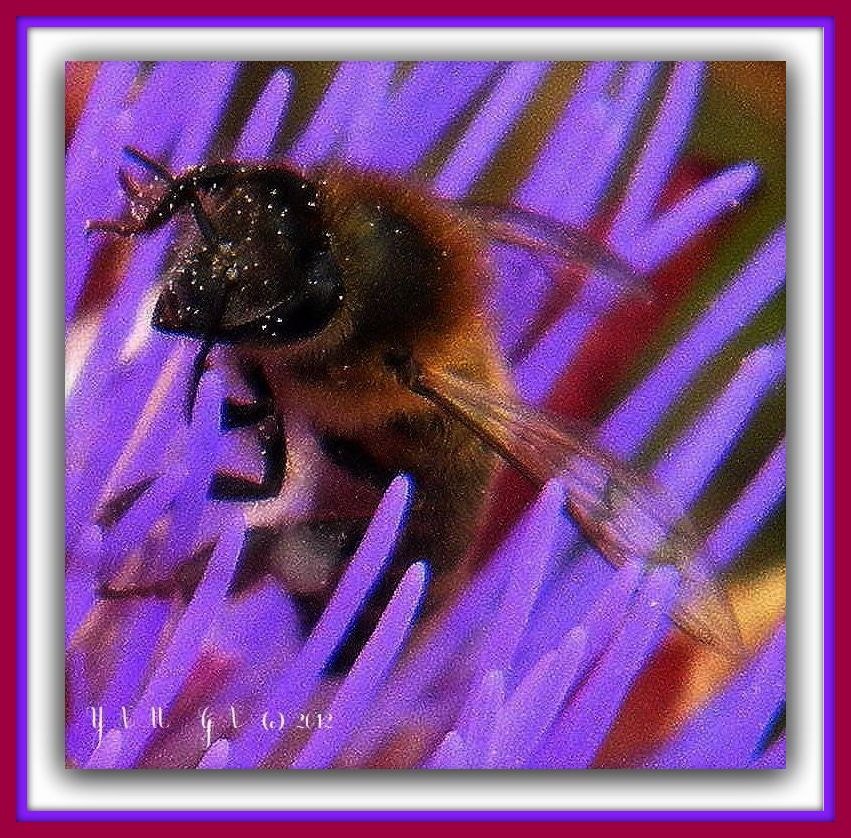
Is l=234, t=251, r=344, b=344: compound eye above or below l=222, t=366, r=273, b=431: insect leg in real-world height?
above

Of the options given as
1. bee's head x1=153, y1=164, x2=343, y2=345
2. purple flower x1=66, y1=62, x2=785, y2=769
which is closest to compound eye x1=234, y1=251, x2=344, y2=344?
bee's head x1=153, y1=164, x2=343, y2=345

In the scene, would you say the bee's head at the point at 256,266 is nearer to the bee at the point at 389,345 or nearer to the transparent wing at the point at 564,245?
the bee at the point at 389,345

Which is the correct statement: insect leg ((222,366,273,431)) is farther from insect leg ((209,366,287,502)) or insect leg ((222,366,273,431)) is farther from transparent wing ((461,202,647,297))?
transparent wing ((461,202,647,297))

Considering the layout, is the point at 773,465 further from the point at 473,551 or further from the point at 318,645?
the point at 318,645

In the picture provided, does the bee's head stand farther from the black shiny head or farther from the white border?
the white border

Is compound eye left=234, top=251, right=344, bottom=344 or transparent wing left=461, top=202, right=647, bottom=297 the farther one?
transparent wing left=461, top=202, right=647, bottom=297

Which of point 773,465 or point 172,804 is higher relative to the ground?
point 773,465

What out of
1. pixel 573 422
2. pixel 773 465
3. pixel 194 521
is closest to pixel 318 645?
pixel 194 521
